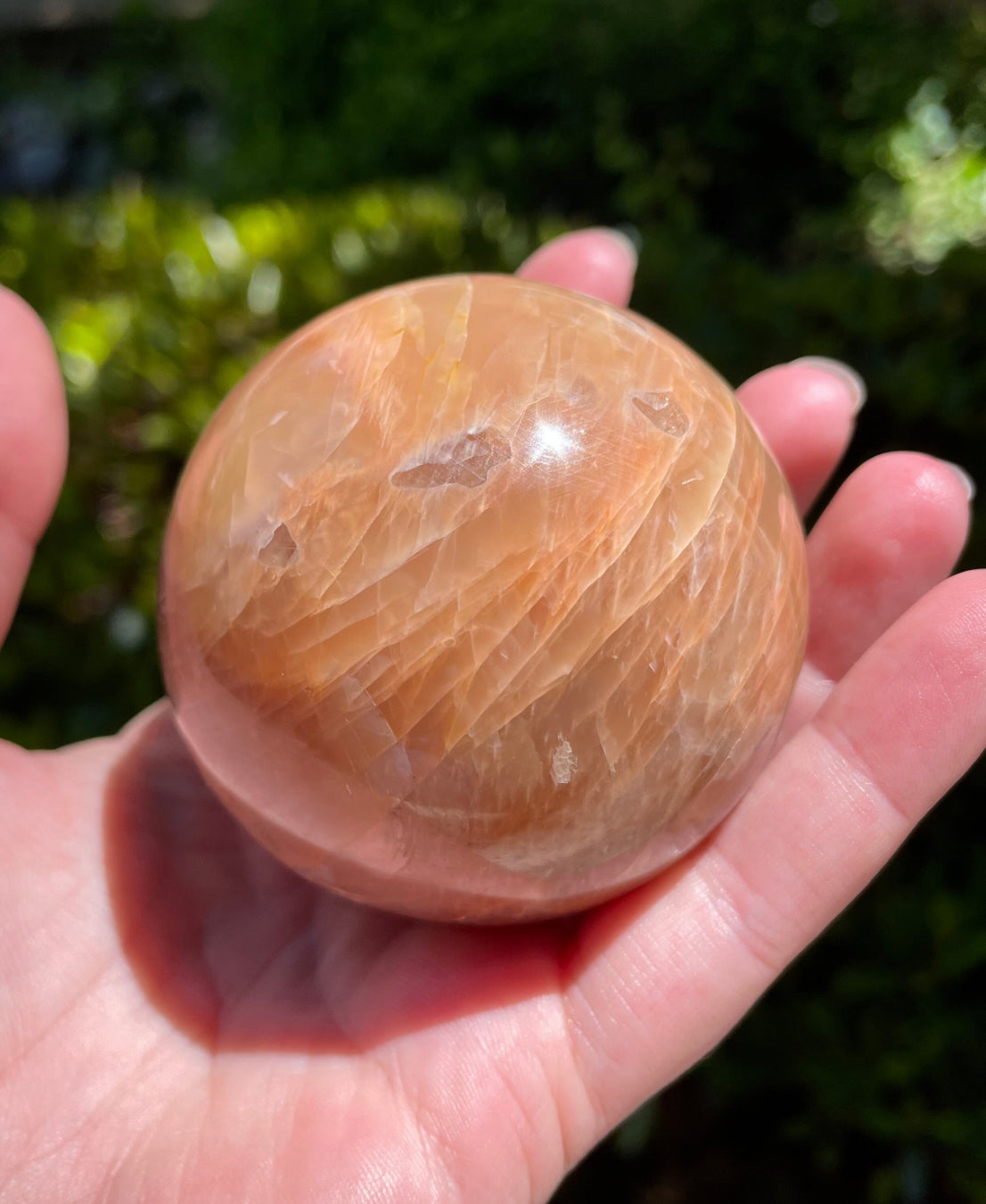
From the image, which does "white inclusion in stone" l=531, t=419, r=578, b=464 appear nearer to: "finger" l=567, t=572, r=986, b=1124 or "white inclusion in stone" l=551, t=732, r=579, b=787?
"white inclusion in stone" l=551, t=732, r=579, b=787

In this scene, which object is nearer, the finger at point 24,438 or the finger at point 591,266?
the finger at point 24,438

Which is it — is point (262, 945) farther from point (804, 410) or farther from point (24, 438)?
point (804, 410)

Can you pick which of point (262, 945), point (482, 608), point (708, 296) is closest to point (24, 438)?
point (482, 608)

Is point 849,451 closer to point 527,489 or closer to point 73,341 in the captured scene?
point 527,489

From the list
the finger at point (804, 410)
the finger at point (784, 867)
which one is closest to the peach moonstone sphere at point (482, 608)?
the finger at point (784, 867)

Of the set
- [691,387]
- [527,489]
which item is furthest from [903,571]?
[527,489]

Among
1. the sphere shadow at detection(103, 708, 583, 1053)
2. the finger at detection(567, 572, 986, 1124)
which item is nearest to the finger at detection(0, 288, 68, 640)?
the sphere shadow at detection(103, 708, 583, 1053)

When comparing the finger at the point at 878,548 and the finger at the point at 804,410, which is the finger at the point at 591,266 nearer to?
the finger at the point at 804,410
